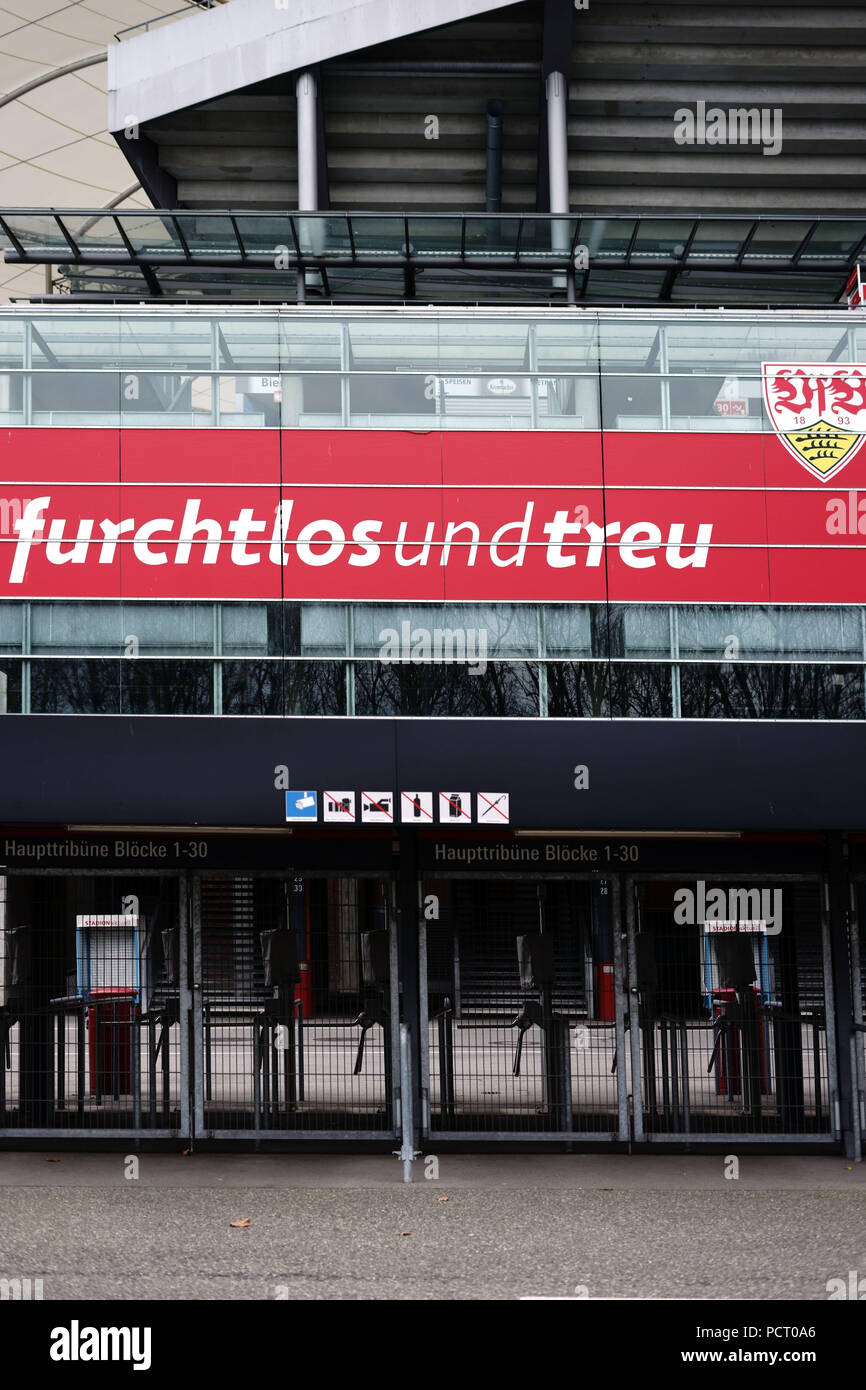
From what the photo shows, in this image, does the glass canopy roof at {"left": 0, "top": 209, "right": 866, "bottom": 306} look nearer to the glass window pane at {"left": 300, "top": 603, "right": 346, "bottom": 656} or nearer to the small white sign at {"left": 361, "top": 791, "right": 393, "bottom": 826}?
the glass window pane at {"left": 300, "top": 603, "right": 346, "bottom": 656}

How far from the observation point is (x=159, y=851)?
1098 centimetres

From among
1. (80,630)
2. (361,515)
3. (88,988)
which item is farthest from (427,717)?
(88,988)

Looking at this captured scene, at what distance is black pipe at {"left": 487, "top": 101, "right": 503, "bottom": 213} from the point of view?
19.6 meters

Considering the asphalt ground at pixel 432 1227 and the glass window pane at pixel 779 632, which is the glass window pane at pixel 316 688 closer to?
the glass window pane at pixel 779 632

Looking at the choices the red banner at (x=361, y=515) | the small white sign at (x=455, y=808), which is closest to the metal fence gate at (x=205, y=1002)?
the small white sign at (x=455, y=808)

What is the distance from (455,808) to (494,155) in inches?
528

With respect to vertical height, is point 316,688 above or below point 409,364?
below

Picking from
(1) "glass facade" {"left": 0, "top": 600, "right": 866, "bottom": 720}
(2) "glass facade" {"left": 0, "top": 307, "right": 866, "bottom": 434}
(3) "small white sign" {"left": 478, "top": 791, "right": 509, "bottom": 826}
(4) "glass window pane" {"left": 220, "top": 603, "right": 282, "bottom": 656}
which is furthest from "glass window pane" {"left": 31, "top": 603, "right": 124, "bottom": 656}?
(3) "small white sign" {"left": 478, "top": 791, "right": 509, "bottom": 826}

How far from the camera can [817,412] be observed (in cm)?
1272

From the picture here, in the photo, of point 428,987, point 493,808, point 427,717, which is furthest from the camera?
point 427,717

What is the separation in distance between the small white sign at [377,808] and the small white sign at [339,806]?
0.31 feet

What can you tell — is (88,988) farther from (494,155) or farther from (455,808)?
(494,155)

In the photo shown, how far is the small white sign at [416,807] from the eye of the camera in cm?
1027

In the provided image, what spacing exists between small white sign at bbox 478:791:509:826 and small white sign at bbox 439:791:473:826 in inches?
3.4
